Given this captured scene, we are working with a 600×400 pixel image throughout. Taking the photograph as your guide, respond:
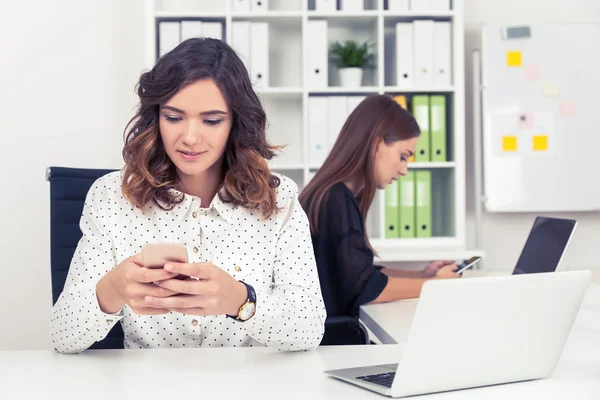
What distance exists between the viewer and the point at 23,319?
3242 millimetres

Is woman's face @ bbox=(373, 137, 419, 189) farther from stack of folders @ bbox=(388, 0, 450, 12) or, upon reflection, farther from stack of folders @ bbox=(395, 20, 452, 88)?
stack of folders @ bbox=(388, 0, 450, 12)

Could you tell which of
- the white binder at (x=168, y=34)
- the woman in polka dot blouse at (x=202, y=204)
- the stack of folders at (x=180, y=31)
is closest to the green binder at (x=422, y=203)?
the stack of folders at (x=180, y=31)

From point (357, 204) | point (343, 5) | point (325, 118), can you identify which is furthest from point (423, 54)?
point (357, 204)

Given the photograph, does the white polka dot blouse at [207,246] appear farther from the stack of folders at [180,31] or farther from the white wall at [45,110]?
the white wall at [45,110]

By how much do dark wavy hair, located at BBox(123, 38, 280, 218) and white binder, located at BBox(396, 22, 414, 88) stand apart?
6.03 ft

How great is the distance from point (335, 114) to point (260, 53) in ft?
1.46

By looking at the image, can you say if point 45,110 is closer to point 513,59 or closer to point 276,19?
point 276,19

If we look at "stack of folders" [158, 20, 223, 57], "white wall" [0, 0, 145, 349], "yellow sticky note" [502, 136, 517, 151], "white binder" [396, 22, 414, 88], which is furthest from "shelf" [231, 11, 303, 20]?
"yellow sticky note" [502, 136, 517, 151]

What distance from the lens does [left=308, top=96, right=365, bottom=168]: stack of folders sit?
322cm

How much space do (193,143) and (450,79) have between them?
2.15 m

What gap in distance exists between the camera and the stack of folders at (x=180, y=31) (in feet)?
10.4

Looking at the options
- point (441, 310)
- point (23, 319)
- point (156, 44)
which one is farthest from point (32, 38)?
point (441, 310)

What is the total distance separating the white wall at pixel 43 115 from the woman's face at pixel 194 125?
2013 mm

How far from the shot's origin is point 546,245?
6.74 ft
